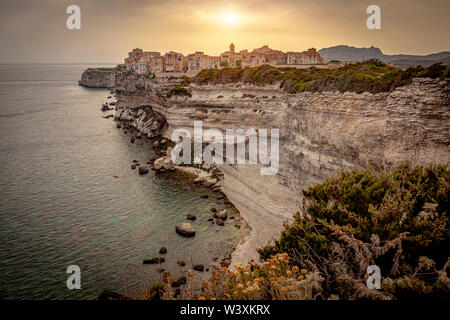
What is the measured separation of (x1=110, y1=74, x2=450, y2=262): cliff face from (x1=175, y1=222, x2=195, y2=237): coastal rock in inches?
217

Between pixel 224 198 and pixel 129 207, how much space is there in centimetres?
1146

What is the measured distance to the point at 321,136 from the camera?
80.0 feet

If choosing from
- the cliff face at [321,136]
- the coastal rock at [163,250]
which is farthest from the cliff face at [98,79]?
the coastal rock at [163,250]

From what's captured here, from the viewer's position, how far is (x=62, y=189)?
34750 millimetres

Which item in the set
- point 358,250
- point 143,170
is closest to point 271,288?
point 358,250

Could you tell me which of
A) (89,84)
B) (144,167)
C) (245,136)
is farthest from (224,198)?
(89,84)

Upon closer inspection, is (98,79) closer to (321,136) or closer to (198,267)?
(321,136)

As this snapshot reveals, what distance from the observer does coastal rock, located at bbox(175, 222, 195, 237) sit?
85.0 feet

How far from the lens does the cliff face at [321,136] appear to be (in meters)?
17.5

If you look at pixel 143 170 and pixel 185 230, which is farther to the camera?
pixel 143 170

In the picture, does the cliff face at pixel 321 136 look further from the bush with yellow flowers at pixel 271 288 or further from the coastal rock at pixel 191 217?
the bush with yellow flowers at pixel 271 288

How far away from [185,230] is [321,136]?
51.6 feet

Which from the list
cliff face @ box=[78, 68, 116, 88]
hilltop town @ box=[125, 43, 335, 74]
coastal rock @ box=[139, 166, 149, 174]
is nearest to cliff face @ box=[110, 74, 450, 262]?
coastal rock @ box=[139, 166, 149, 174]
